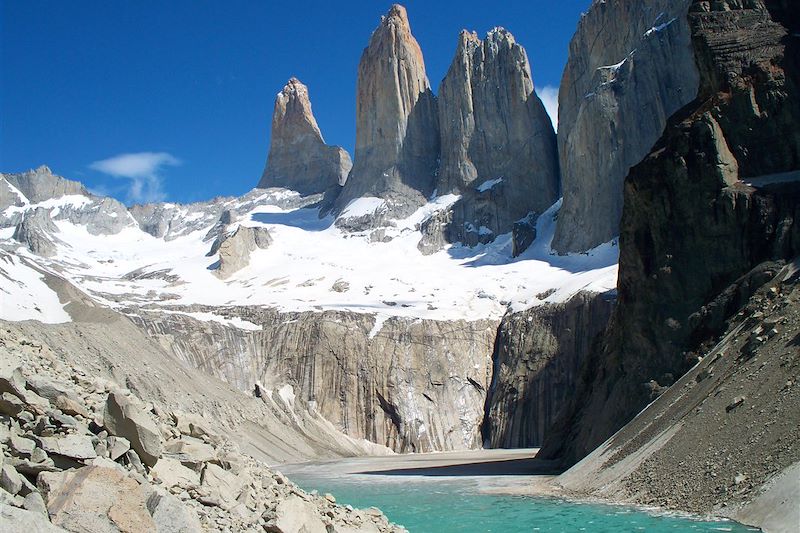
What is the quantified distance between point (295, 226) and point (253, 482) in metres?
116

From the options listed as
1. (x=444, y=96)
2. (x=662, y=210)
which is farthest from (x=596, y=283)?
(x=444, y=96)

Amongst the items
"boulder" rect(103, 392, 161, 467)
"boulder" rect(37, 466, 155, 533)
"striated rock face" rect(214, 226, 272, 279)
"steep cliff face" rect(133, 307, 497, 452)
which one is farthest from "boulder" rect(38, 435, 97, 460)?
"striated rock face" rect(214, 226, 272, 279)

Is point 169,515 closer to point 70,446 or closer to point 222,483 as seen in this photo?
point 70,446

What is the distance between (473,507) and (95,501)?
19.7 meters

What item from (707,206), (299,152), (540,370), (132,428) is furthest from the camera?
(299,152)

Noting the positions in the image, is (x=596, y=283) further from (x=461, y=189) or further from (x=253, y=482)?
(x=253, y=482)

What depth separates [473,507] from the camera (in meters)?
27.6

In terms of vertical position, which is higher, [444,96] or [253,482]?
[444,96]

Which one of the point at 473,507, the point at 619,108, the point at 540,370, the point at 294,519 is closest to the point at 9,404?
the point at 294,519

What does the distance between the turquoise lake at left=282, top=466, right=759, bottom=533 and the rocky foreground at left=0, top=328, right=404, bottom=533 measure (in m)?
7.91

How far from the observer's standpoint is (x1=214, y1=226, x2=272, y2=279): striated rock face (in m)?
104

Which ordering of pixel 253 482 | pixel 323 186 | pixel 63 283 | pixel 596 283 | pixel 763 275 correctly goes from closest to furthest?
pixel 253 482, pixel 763 275, pixel 63 283, pixel 596 283, pixel 323 186

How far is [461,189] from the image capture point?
378ft

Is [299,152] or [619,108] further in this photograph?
[299,152]
